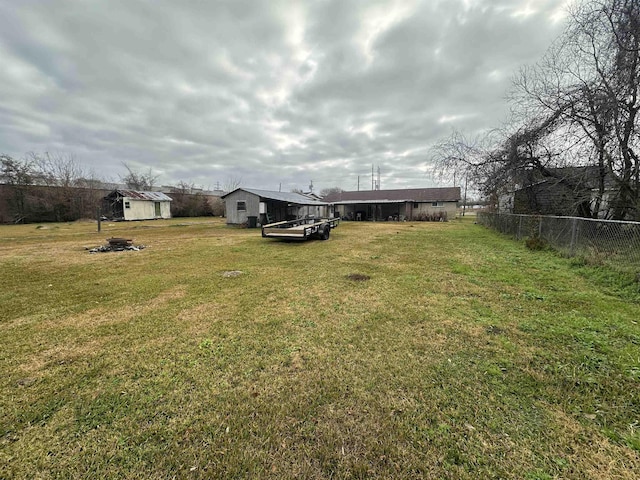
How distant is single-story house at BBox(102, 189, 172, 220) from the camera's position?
25312 millimetres

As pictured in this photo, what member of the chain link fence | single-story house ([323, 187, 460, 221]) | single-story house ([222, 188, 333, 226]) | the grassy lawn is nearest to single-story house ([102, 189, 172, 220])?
single-story house ([222, 188, 333, 226])

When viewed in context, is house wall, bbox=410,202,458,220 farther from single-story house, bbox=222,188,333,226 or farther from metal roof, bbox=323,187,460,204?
single-story house, bbox=222,188,333,226

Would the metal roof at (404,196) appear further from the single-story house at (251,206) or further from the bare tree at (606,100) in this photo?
the bare tree at (606,100)

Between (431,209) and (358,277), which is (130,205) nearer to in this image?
(358,277)

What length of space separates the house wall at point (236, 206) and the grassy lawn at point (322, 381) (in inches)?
568

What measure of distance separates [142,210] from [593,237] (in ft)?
110

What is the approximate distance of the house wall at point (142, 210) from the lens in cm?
2564

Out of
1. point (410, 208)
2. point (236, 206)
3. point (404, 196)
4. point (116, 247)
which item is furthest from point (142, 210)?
point (404, 196)

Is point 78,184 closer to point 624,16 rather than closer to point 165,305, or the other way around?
point 165,305

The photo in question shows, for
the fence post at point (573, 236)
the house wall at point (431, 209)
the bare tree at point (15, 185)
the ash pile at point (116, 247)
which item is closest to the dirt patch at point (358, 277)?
the fence post at point (573, 236)

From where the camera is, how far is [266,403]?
2115 mm

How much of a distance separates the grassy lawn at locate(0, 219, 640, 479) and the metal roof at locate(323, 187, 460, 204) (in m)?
25.5

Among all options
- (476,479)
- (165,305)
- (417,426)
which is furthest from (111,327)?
(476,479)

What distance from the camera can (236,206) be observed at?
64.7ft
